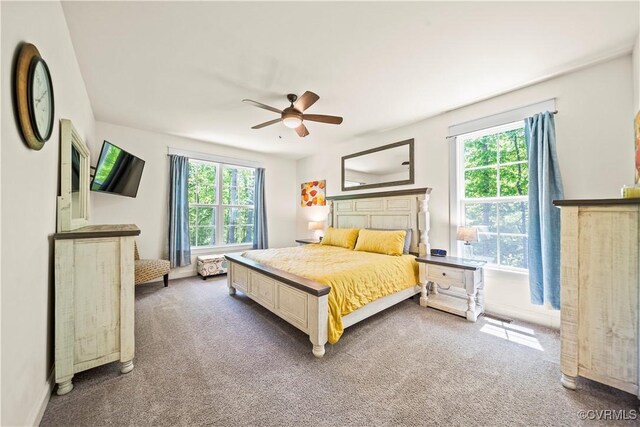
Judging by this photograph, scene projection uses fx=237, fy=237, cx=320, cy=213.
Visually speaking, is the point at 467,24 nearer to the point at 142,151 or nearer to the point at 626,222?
the point at 626,222

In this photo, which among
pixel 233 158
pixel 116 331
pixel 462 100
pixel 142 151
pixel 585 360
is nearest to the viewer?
pixel 585 360

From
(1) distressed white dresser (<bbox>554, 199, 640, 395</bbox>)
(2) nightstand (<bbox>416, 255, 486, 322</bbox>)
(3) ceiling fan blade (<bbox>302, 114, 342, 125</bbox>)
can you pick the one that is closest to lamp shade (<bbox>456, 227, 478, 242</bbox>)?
(2) nightstand (<bbox>416, 255, 486, 322</bbox>)

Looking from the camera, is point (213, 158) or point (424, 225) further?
point (213, 158)

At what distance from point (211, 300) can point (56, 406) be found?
1.86 m

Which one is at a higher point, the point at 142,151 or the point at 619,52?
the point at 619,52

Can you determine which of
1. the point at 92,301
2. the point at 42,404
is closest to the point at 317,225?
the point at 92,301

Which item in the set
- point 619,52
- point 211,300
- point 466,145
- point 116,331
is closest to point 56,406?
point 116,331

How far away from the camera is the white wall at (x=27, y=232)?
1101 millimetres

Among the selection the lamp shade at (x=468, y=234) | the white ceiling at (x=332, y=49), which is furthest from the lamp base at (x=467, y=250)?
the white ceiling at (x=332, y=49)

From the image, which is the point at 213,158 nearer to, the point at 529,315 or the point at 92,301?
the point at 92,301

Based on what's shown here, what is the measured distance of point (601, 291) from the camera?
1604 mm

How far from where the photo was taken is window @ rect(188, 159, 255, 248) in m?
4.85

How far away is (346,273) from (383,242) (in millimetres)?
1302

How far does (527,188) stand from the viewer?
9.27 feet
